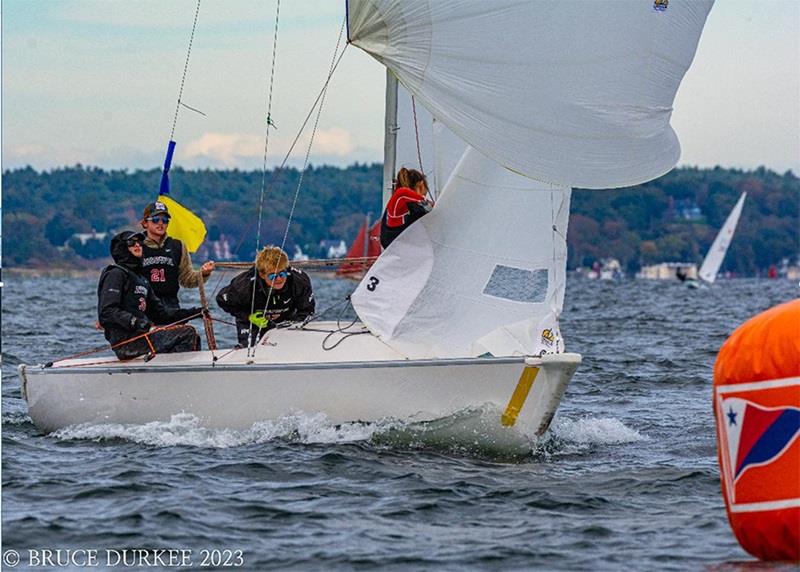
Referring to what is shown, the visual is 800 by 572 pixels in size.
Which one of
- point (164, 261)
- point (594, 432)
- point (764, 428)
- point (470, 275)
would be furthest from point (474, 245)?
point (764, 428)

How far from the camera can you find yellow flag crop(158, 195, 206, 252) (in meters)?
10.7

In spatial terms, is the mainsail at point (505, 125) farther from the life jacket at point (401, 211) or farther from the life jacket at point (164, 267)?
the life jacket at point (164, 267)

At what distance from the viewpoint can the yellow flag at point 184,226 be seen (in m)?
10.7

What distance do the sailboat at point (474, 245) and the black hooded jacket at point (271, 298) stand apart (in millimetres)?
208

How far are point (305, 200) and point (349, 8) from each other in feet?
289

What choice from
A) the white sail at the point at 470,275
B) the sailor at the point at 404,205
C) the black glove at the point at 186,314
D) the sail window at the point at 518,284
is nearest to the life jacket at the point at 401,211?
the sailor at the point at 404,205

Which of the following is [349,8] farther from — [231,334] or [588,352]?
[231,334]

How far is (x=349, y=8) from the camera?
8.88 meters

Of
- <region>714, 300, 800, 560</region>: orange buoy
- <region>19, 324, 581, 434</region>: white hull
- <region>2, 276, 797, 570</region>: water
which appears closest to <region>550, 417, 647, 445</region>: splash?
<region>2, 276, 797, 570</region>: water

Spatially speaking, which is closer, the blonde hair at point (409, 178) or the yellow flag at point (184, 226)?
the blonde hair at point (409, 178)

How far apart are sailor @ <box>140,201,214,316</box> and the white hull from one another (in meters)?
0.69

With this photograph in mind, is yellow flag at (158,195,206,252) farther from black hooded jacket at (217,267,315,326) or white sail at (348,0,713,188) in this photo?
white sail at (348,0,713,188)

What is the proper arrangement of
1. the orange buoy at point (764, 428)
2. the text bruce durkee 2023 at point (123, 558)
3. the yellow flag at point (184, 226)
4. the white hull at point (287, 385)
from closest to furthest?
the orange buoy at point (764, 428), the text bruce durkee 2023 at point (123, 558), the white hull at point (287, 385), the yellow flag at point (184, 226)

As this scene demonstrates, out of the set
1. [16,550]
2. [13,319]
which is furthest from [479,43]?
[13,319]
